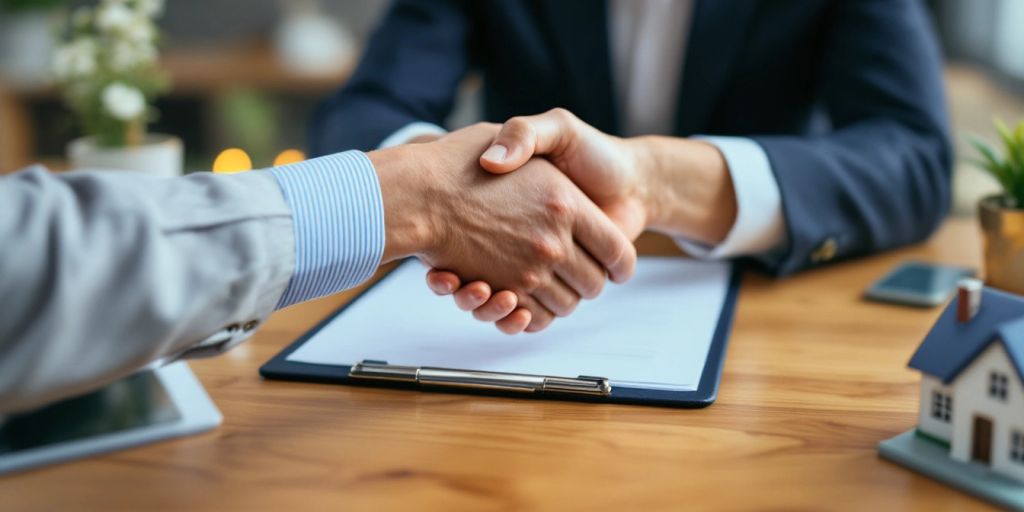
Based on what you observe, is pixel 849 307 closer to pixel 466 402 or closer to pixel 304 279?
pixel 466 402

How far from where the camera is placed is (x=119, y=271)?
604 mm

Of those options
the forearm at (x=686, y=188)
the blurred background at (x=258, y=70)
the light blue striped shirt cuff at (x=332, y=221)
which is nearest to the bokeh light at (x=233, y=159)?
the blurred background at (x=258, y=70)

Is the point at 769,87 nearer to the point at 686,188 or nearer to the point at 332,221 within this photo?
the point at 686,188

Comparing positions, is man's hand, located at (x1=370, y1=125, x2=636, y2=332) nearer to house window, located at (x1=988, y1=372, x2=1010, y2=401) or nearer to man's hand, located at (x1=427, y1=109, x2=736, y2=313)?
man's hand, located at (x1=427, y1=109, x2=736, y2=313)

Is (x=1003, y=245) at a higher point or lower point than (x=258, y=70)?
lower

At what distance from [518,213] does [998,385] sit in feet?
1.52

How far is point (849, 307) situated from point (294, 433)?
1.91ft

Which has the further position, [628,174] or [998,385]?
[628,174]

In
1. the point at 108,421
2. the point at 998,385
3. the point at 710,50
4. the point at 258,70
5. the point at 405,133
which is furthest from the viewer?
the point at 258,70

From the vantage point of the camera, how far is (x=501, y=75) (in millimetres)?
1535

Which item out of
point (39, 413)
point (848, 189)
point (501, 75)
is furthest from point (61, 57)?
point (848, 189)

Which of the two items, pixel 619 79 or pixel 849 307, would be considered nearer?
pixel 849 307

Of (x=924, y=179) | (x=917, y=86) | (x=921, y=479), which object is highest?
(x=917, y=86)

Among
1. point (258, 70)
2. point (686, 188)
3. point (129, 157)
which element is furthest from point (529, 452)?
point (258, 70)
